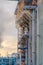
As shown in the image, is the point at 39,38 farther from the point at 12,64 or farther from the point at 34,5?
the point at 12,64

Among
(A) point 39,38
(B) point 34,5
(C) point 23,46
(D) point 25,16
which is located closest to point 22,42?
(C) point 23,46

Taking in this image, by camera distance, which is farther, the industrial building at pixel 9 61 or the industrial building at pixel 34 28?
the industrial building at pixel 9 61

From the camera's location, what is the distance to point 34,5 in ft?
29.4

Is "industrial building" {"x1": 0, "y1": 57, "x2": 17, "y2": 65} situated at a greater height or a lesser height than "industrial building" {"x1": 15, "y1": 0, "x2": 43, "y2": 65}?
lesser

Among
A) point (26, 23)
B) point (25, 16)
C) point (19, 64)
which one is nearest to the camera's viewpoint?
point (25, 16)

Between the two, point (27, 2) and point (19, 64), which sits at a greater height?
point (27, 2)

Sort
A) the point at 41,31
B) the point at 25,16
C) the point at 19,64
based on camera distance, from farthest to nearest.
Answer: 1. the point at 19,64
2. the point at 25,16
3. the point at 41,31

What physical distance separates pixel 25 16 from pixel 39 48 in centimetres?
287

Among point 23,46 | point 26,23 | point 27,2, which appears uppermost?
point 27,2

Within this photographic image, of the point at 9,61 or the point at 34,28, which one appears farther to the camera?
the point at 9,61

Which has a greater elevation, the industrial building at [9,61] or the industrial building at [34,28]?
the industrial building at [34,28]

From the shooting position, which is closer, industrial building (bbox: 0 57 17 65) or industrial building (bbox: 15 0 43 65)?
industrial building (bbox: 15 0 43 65)

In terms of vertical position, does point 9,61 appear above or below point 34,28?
below

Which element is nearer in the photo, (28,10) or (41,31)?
(41,31)
